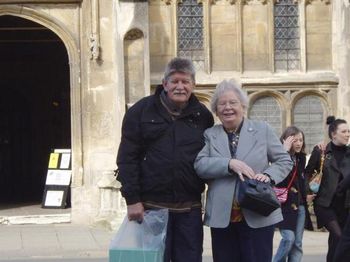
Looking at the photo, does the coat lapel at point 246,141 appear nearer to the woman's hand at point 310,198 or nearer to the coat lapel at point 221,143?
the coat lapel at point 221,143

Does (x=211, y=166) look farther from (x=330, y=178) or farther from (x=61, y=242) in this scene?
(x=61, y=242)

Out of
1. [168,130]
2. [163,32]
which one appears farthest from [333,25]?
[168,130]

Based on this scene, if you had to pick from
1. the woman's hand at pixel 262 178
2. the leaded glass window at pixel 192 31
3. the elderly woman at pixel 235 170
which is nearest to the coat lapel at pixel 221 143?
the elderly woman at pixel 235 170

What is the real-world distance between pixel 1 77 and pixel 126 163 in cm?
1654

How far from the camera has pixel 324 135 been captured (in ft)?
50.9

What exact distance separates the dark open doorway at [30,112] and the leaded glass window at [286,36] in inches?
294

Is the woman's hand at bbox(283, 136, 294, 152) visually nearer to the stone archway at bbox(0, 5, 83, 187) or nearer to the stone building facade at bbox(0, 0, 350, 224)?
the stone building facade at bbox(0, 0, 350, 224)

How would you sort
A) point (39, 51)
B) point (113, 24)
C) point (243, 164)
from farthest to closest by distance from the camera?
point (39, 51)
point (113, 24)
point (243, 164)

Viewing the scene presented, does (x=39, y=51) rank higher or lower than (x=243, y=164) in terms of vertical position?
higher

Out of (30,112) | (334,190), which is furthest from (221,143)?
(30,112)

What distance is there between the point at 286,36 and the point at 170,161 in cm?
1008

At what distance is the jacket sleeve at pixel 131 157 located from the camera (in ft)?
18.8

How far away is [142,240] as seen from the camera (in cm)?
562

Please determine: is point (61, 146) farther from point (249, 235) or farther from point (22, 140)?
point (249, 235)
